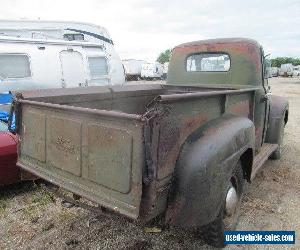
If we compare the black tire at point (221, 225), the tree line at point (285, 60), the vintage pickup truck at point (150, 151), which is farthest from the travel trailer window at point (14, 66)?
the tree line at point (285, 60)

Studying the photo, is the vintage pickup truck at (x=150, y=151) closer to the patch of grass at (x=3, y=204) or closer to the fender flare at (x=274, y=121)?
the patch of grass at (x=3, y=204)

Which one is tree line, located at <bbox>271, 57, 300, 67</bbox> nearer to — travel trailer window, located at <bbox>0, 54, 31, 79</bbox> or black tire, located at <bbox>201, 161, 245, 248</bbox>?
travel trailer window, located at <bbox>0, 54, 31, 79</bbox>

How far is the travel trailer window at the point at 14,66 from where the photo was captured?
743 centimetres

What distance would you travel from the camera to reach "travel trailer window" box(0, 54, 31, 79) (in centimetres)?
743

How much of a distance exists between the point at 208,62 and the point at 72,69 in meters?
4.41

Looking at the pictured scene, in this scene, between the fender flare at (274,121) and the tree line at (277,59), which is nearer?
the fender flare at (274,121)

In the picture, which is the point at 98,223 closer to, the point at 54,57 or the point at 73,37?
the point at 54,57

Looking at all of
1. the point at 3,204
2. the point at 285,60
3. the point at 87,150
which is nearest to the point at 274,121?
the point at 87,150

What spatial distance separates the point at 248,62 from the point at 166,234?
8.92 feet

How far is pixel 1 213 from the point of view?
4105mm

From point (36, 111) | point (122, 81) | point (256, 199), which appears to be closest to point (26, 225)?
point (36, 111)

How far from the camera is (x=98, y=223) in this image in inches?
152

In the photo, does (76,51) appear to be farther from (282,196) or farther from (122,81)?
(282,196)

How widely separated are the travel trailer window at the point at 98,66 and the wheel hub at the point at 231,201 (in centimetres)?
657
